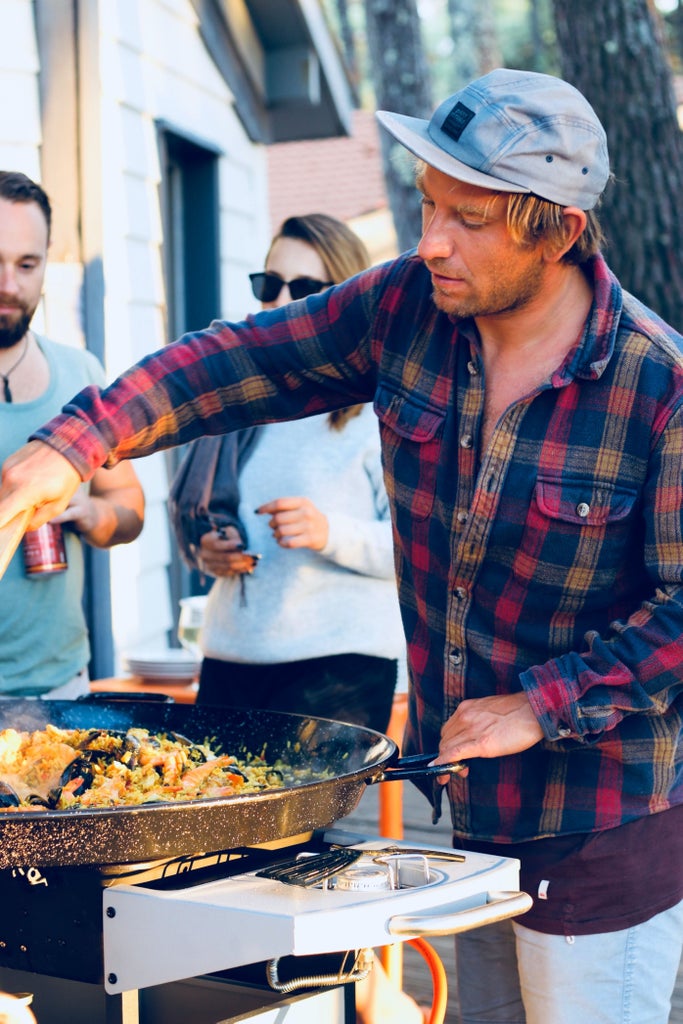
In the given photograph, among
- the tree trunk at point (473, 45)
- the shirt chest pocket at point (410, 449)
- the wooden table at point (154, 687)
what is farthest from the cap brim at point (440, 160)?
the tree trunk at point (473, 45)

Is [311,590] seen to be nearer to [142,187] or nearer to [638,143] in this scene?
[142,187]

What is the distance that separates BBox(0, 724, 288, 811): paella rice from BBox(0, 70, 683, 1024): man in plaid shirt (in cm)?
37

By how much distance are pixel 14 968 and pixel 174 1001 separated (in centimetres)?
24

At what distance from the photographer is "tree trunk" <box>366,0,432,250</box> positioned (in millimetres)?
9352

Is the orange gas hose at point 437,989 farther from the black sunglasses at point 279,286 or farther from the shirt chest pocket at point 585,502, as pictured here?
the black sunglasses at point 279,286

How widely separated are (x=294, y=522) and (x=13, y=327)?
79 cm

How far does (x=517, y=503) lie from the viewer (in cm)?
202

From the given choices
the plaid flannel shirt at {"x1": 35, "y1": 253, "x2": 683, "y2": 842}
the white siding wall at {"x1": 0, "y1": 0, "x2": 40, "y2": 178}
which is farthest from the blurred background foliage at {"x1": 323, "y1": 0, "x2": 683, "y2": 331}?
the plaid flannel shirt at {"x1": 35, "y1": 253, "x2": 683, "y2": 842}

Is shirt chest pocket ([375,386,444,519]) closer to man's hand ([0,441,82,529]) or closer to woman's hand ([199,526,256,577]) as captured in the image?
man's hand ([0,441,82,529])

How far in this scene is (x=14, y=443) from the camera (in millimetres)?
2828

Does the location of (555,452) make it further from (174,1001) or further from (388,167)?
(388,167)

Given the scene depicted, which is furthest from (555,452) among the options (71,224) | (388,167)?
(388,167)

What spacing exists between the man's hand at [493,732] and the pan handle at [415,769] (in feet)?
0.08

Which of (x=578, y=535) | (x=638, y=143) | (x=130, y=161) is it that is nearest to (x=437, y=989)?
(x=578, y=535)
